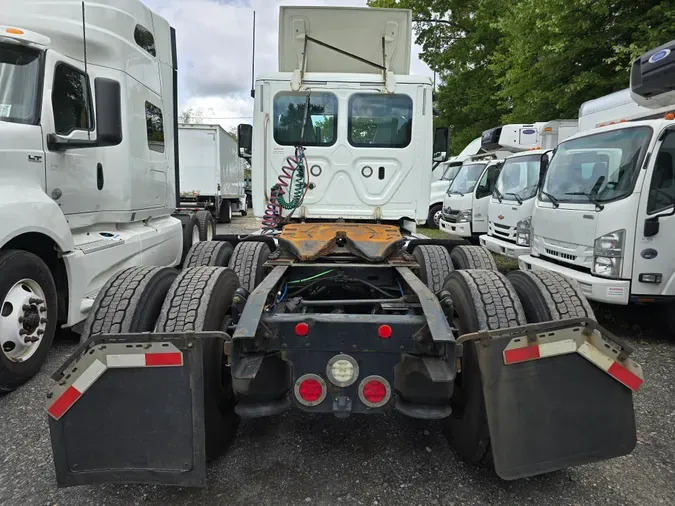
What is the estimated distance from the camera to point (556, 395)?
6.90ft

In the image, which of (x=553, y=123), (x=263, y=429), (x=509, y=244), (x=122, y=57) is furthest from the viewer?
(x=553, y=123)

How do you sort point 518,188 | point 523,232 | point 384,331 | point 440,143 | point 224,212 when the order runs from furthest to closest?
point 224,212 → point 518,188 → point 523,232 → point 440,143 → point 384,331

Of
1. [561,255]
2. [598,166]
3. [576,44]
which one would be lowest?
[561,255]

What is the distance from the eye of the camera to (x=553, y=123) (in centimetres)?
933

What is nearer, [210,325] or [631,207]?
[210,325]

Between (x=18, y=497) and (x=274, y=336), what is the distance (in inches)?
62.5

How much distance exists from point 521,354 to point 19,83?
4403 millimetres

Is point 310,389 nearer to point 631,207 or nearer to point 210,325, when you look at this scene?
point 210,325

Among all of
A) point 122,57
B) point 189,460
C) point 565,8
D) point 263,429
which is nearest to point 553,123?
point 565,8

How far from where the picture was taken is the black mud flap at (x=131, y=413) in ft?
6.71

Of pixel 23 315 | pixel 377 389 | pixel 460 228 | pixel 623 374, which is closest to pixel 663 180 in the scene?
pixel 623 374

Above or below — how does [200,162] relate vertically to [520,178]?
above

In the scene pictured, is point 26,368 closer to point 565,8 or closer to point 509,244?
point 509,244

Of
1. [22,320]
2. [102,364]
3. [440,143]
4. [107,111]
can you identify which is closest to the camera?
[102,364]
